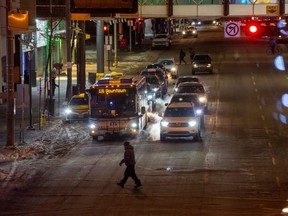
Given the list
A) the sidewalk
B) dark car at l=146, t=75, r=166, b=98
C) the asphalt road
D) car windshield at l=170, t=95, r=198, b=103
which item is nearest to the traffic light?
the asphalt road

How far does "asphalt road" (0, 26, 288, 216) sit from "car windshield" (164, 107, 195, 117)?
3.93 ft

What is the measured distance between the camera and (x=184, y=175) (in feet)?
81.7

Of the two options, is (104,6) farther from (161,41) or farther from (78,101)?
(161,41)

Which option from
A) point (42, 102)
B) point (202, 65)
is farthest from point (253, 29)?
point (202, 65)

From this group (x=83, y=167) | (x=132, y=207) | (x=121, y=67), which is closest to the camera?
(x=132, y=207)

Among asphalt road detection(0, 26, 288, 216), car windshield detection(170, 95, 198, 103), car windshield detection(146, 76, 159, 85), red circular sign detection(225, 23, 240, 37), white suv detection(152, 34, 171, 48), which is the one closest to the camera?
asphalt road detection(0, 26, 288, 216)

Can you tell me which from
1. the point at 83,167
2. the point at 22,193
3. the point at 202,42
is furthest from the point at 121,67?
the point at 22,193

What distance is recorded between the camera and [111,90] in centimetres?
3406

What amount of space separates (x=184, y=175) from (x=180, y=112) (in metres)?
9.75

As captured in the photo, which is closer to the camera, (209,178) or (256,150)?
(209,178)

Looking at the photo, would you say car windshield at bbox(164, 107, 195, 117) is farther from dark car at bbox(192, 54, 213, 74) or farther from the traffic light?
dark car at bbox(192, 54, 213, 74)

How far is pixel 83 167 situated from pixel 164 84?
2567cm

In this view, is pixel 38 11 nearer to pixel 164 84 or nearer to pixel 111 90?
pixel 164 84

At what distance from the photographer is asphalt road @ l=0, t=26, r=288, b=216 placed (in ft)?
65.5
